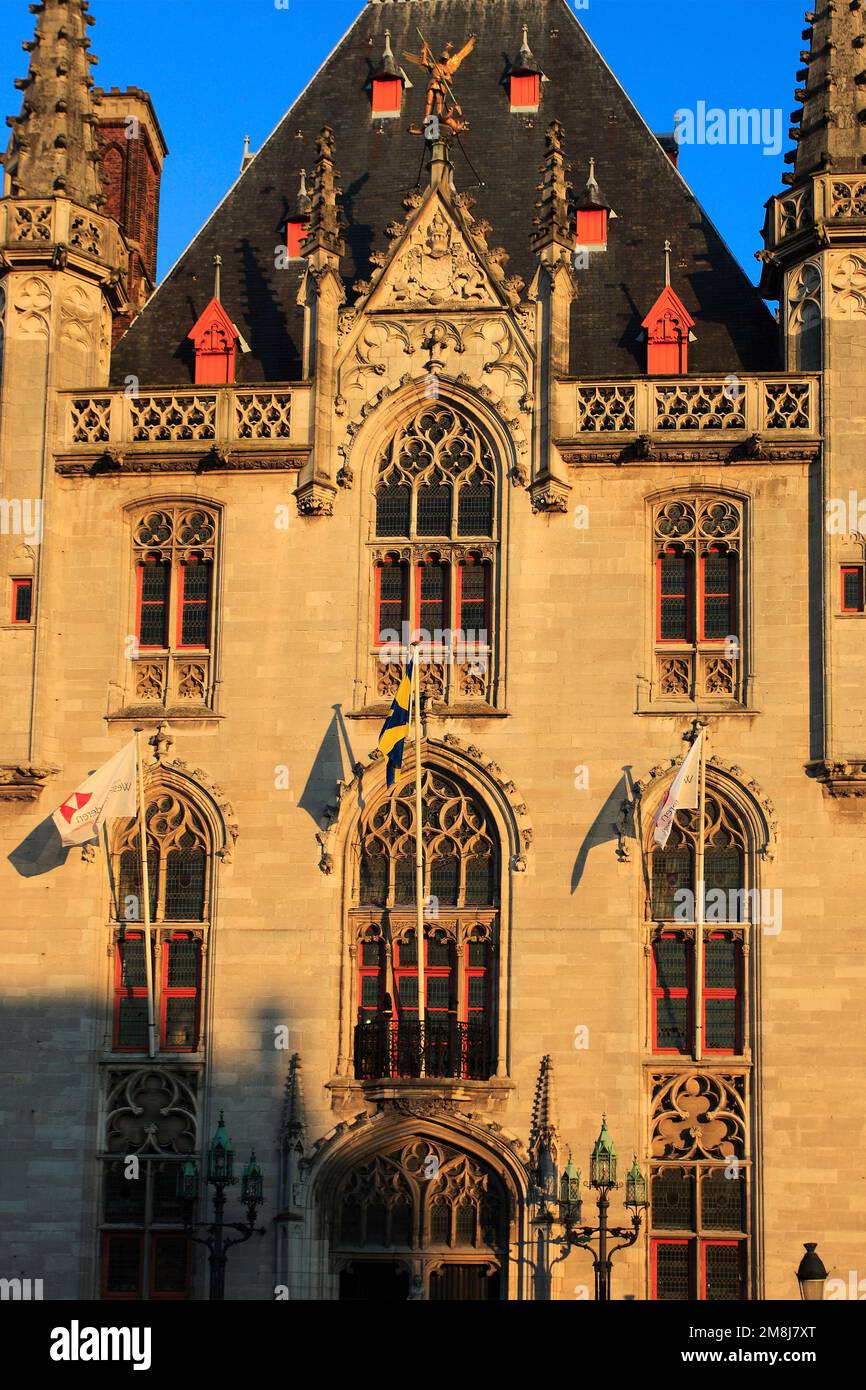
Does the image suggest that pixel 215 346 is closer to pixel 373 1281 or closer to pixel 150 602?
pixel 150 602

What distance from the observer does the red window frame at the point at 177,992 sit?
120 ft

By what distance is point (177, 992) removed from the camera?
36.9 m

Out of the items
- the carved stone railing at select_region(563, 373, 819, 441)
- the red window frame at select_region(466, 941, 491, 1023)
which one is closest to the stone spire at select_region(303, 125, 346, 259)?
the carved stone railing at select_region(563, 373, 819, 441)

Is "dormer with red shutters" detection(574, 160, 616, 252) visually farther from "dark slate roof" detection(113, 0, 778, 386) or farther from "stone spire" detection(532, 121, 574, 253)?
"stone spire" detection(532, 121, 574, 253)

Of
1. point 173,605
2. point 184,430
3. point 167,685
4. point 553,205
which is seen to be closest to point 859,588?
point 553,205

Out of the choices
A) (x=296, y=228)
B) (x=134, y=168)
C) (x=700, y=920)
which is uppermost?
(x=134, y=168)

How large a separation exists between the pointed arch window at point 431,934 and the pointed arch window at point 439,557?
1804 mm

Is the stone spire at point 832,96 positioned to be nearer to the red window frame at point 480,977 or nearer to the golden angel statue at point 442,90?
the golden angel statue at point 442,90

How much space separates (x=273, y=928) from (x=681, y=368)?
11.6 metres

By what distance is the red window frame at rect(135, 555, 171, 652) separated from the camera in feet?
126

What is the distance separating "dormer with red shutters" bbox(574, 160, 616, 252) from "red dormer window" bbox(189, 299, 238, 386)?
21.3 ft

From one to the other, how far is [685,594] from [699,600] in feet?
1.10
